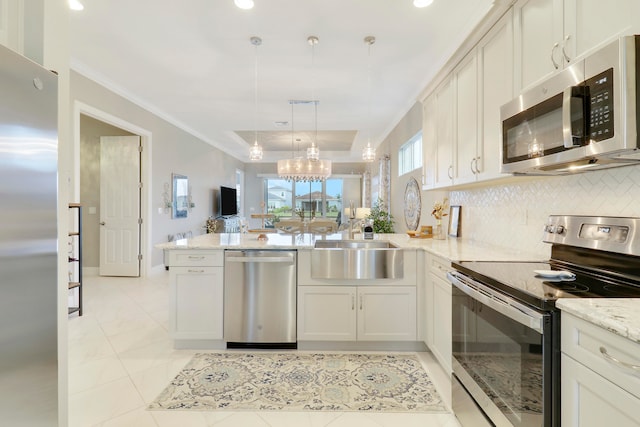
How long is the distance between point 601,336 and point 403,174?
4.55 m

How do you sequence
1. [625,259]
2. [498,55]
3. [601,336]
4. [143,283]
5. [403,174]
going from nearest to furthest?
[601,336] < [625,259] < [498,55] < [143,283] < [403,174]

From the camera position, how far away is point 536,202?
207cm

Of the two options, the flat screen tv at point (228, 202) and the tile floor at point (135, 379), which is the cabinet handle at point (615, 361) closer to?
the tile floor at point (135, 379)

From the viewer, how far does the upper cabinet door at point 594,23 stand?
3.73 feet

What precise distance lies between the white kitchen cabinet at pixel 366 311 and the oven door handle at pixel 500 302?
0.89 meters

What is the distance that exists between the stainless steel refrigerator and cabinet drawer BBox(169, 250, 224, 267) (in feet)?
5.07

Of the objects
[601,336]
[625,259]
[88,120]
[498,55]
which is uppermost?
[88,120]

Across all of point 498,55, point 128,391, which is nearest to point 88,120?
point 128,391

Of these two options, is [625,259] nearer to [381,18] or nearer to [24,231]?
[24,231]

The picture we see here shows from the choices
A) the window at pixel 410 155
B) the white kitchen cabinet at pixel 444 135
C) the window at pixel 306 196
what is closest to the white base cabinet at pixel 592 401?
the white kitchen cabinet at pixel 444 135

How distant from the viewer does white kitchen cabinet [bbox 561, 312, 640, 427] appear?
81 centimetres

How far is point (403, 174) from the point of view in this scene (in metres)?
5.30

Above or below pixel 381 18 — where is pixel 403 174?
below

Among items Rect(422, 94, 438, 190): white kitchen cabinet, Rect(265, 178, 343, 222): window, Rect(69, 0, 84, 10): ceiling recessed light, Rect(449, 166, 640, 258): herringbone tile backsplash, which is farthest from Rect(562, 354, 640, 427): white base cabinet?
Rect(265, 178, 343, 222): window
